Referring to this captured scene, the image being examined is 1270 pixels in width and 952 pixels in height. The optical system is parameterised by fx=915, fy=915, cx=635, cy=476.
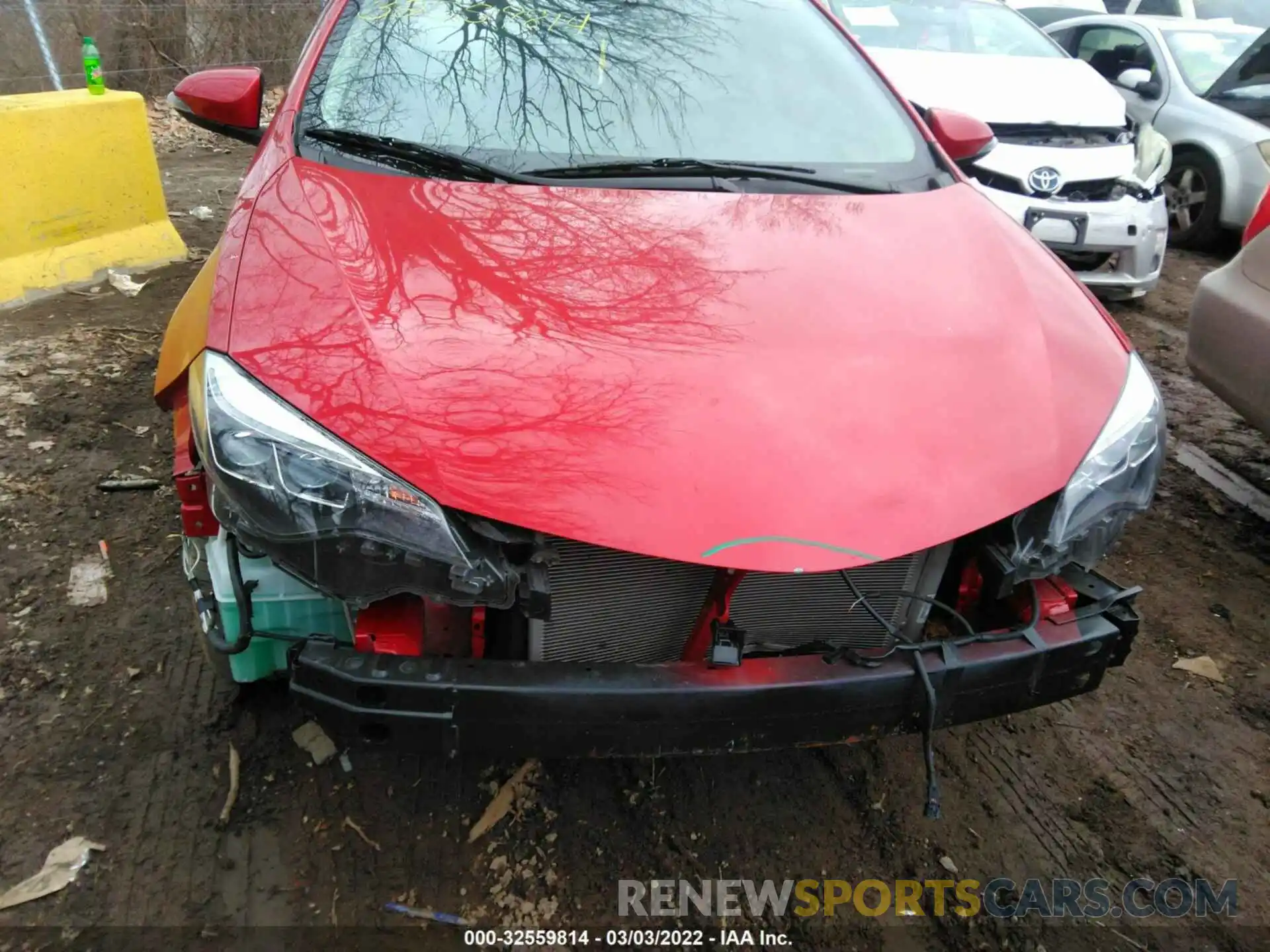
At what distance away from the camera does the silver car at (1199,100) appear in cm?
638

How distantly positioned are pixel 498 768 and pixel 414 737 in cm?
63

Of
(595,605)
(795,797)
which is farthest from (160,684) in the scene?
(795,797)

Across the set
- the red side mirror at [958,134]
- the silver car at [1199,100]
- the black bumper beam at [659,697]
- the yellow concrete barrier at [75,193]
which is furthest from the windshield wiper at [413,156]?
the silver car at [1199,100]

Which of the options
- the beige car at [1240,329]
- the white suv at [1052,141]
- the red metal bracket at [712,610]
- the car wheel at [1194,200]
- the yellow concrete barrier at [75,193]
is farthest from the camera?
the car wheel at [1194,200]

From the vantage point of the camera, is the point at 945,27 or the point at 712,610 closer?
the point at 712,610

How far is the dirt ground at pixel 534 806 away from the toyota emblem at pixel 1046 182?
9.68 ft

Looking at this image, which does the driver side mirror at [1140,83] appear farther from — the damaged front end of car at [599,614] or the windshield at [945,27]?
the damaged front end of car at [599,614]

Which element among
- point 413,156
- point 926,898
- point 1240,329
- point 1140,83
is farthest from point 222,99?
point 1140,83

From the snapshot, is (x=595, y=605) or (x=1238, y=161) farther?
(x=1238, y=161)

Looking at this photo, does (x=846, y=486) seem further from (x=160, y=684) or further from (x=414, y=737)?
(x=160, y=684)

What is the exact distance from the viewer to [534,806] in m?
2.11

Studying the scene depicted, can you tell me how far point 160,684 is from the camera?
2.37 meters

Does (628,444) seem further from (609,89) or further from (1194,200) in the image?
(1194,200)

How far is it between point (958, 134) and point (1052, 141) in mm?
2779
